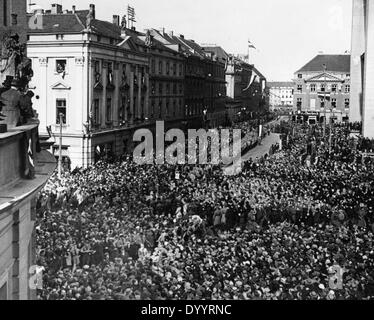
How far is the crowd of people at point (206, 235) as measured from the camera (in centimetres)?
1549

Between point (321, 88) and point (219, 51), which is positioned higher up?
point (219, 51)

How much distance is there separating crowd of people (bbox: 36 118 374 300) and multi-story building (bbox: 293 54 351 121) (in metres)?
69.5

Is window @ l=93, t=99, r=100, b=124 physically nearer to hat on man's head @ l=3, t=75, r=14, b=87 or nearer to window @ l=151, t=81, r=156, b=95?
window @ l=151, t=81, r=156, b=95

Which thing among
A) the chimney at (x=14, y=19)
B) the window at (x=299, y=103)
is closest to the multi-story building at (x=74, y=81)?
the chimney at (x=14, y=19)

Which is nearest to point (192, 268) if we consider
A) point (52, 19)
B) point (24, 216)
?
point (24, 216)

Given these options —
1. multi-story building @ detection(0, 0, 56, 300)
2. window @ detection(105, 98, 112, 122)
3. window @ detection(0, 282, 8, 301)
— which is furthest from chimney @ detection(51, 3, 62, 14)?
window @ detection(0, 282, 8, 301)

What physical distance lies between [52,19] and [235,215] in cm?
2597

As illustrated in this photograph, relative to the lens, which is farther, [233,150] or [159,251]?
[233,150]

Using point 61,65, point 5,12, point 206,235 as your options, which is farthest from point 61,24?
point 5,12

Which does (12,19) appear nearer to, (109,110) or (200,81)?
(109,110)

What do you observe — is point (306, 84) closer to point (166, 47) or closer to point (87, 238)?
point (166, 47)

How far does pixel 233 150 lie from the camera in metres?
55.0

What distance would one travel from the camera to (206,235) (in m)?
22.2

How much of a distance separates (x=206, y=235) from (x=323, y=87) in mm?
86066
